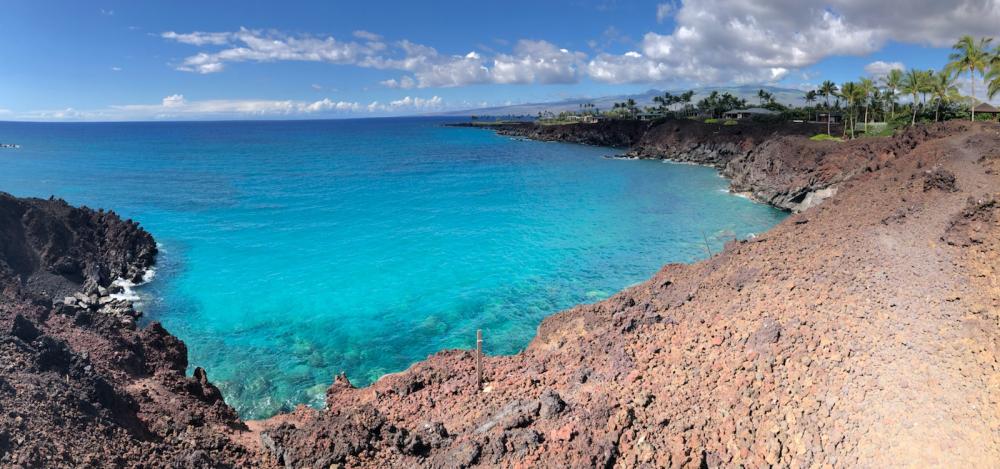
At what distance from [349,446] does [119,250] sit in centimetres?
3594

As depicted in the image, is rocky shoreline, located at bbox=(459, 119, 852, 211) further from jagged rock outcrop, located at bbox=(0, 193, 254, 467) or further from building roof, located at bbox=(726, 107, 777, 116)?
jagged rock outcrop, located at bbox=(0, 193, 254, 467)

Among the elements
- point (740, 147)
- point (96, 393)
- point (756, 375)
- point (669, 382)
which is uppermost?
point (740, 147)

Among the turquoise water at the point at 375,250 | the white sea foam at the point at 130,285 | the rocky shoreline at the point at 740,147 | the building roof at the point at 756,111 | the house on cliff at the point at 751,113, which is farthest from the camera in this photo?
the building roof at the point at 756,111

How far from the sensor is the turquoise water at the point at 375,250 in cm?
2747

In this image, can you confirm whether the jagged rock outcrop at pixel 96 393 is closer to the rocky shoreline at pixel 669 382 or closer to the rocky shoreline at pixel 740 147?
the rocky shoreline at pixel 669 382

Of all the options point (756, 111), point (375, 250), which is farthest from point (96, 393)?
point (756, 111)

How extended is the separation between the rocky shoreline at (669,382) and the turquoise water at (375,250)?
16.2 feet

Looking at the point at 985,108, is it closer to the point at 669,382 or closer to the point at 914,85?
the point at 914,85

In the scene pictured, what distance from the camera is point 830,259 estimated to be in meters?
21.7

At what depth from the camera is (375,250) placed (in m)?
44.5

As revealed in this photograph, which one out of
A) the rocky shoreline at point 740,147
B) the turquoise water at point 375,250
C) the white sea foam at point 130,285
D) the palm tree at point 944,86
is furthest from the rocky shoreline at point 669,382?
the palm tree at point 944,86

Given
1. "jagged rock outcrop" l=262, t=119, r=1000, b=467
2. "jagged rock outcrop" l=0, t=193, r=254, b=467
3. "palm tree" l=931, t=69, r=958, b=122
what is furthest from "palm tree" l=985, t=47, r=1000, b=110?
"jagged rock outcrop" l=0, t=193, r=254, b=467

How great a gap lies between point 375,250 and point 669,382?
33260 millimetres

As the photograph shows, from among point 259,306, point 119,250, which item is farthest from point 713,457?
point 119,250
